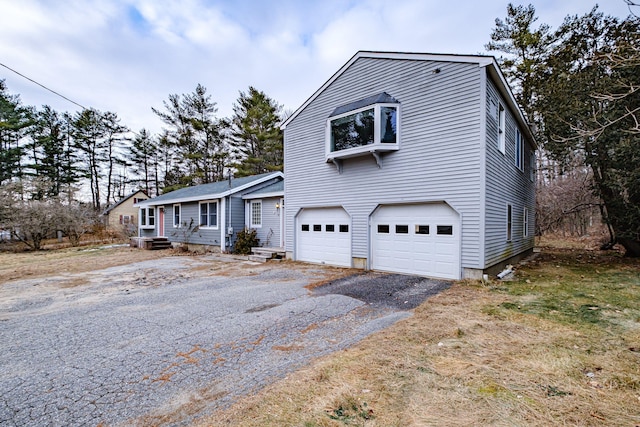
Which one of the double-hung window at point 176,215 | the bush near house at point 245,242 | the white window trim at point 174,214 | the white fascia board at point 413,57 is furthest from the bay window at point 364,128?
the double-hung window at point 176,215

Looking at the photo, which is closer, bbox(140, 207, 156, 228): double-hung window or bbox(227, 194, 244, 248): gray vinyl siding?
bbox(227, 194, 244, 248): gray vinyl siding

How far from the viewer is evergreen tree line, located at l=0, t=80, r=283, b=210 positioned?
24750 mm

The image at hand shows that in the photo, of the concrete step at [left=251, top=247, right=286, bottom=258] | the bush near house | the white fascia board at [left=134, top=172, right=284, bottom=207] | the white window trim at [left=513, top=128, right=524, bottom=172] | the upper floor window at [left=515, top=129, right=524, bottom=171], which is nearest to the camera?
the white window trim at [left=513, top=128, right=524, bottom=172]

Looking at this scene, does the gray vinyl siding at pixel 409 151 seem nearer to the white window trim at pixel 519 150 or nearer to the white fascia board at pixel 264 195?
the white fascia board at pixel 264 195

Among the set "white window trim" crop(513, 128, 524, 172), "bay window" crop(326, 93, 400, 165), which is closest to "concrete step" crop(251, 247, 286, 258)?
"bay window" crop(326, 93, 400, 165)

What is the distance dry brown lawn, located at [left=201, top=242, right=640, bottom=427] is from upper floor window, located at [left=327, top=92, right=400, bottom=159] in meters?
5.05

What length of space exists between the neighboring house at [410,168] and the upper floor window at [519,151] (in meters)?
0.20

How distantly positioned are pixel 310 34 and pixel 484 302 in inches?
517

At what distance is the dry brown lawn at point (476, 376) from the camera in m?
2.36

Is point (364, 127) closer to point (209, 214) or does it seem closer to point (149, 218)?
point (209, 214)

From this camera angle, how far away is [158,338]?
411cm

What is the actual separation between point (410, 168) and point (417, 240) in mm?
2031

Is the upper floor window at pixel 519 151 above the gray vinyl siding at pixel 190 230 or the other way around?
above

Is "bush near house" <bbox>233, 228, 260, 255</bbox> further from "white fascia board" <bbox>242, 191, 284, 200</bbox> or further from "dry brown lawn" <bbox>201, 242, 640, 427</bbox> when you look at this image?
"dry brown lawn" <bbox>201, 242, 640, 427</bbox>
